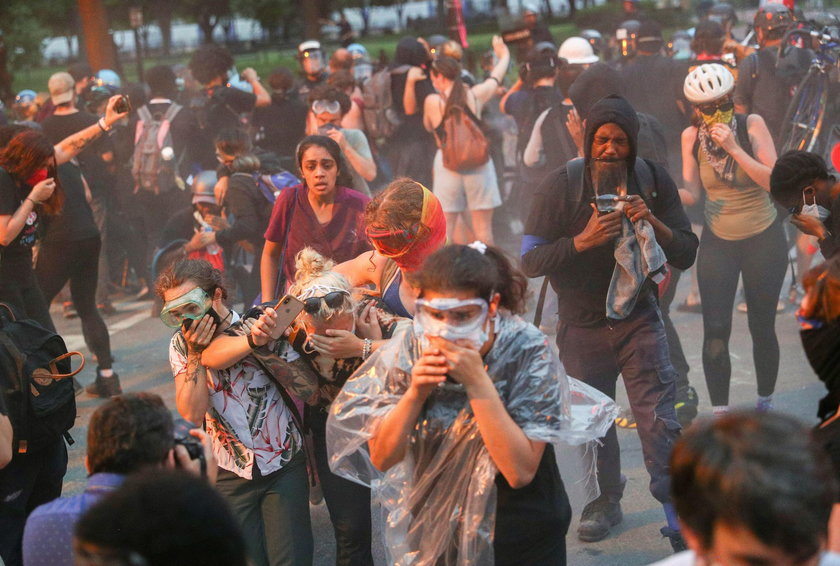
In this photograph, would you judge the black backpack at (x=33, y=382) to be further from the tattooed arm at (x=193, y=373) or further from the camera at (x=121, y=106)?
the camera at (x=121, y=106)

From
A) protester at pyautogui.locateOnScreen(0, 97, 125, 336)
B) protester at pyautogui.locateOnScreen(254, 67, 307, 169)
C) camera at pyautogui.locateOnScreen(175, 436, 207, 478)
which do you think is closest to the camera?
camera at pyautogui.locateOnScreen(175, 436, 207, 478)

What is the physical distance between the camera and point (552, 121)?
7.39 meters

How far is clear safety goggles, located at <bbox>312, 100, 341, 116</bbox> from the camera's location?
768 centimetres

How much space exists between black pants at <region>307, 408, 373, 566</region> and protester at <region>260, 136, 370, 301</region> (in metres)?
1.51

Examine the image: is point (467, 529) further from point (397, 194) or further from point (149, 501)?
point (397, 194)

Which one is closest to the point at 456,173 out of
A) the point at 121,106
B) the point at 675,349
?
the point at 121,106

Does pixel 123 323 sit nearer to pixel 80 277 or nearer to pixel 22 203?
pixel 80 277

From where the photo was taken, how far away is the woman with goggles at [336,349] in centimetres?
370

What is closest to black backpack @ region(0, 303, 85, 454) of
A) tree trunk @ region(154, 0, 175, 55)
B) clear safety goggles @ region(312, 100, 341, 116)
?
clear safety goggles @ region(312, 100, 341, 116)

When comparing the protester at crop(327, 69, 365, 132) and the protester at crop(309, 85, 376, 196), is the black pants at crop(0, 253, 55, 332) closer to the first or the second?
the protester at crop(309, 85, 376, 196)

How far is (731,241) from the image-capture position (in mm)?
5848

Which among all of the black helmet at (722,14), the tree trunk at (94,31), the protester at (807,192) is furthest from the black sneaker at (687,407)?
the tree trunk at (94,31)

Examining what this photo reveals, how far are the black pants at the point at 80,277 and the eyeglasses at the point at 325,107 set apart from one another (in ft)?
5.87

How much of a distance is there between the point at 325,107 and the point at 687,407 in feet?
11.1
